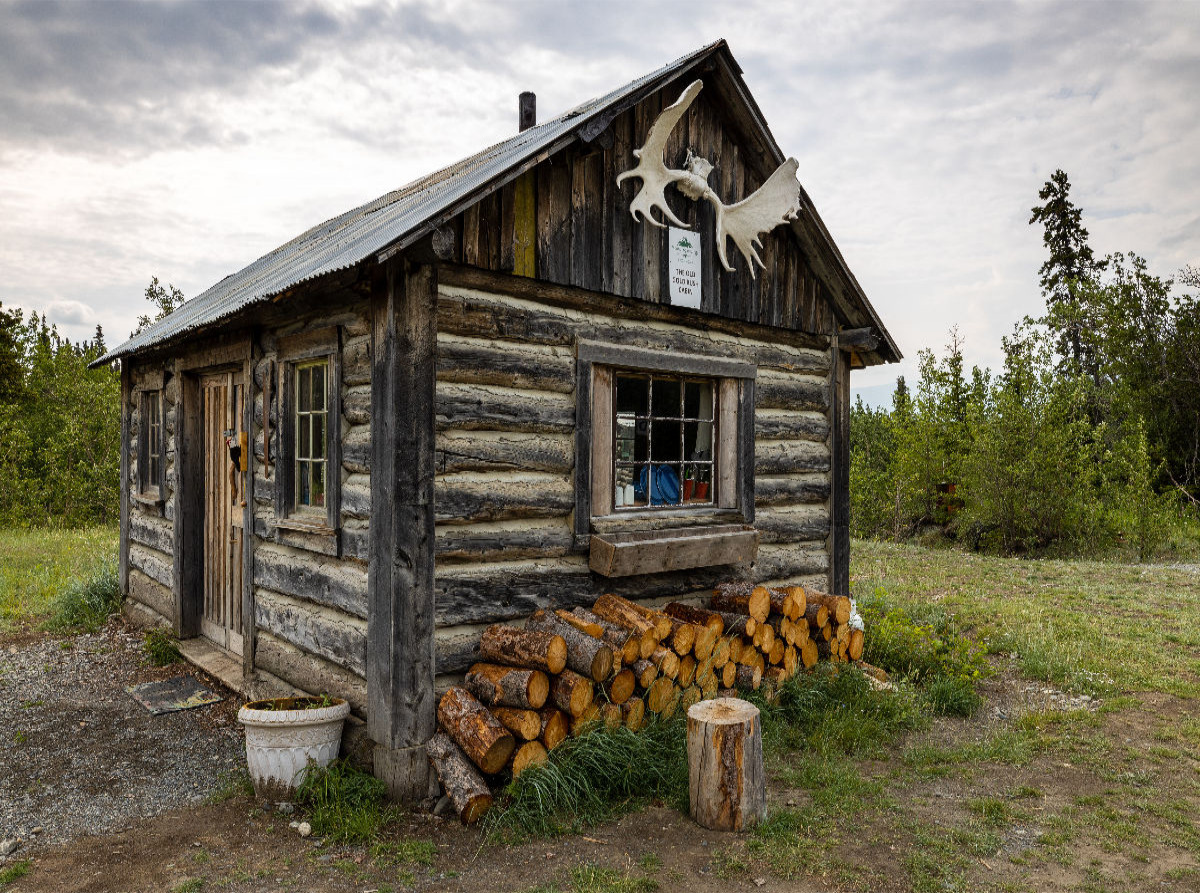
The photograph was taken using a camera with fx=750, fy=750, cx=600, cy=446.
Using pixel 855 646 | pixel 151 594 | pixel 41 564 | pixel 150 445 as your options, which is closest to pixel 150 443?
pixel 150 445

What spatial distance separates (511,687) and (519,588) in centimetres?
85

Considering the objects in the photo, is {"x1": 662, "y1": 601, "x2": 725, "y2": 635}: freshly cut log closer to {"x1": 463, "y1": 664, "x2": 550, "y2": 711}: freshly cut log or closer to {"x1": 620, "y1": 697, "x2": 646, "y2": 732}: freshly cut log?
{"x1": 620, "y1": 697, "x2": 646, "y2": 732}: freshly cut log

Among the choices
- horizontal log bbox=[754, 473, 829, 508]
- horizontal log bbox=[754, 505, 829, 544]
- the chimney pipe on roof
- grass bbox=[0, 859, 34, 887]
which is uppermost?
the chimney pipe on roof

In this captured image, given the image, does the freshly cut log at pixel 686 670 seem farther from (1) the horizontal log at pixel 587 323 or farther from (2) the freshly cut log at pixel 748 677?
(1) the horizontal log at pixel 587 323

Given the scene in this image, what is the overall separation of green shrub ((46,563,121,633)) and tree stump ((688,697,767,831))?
26.5 ft

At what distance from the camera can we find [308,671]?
5.49 metres

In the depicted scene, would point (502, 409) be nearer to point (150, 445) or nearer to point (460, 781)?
point (460, 781)

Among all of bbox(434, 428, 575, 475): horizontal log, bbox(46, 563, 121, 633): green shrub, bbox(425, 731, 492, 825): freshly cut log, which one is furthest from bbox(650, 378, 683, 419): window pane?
bbox(46, 563, 121, 633): green shrub

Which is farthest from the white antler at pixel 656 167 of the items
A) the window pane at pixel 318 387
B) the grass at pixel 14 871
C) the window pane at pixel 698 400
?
the grass at pixel 14 871

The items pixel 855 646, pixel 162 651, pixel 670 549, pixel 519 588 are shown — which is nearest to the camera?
pixel 519 588

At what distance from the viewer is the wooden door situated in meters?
7.00

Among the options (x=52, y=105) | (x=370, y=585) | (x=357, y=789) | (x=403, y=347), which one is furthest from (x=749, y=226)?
(x=52, y=105)

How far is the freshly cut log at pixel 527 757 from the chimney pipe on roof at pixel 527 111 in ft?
22.9

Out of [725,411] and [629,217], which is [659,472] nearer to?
[725,411]
